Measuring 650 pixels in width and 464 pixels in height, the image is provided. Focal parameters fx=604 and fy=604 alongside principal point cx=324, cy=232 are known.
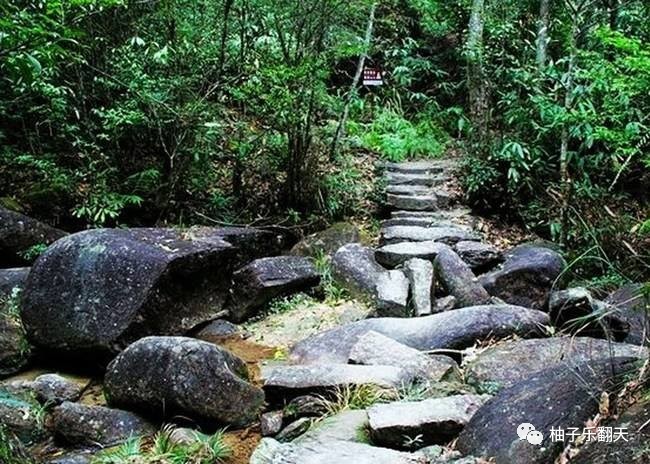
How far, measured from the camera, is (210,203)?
7430 millimetres

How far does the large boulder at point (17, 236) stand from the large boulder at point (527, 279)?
4639 millimetres

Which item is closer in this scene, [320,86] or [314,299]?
[314,299]

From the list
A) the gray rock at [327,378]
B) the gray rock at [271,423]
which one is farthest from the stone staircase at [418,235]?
the gray rock at [271,423]

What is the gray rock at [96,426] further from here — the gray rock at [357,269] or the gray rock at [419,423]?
the gray rock at [357,269]

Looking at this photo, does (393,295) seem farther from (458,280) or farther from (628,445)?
(628,445)

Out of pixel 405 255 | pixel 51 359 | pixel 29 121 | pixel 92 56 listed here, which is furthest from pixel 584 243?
pixel 29 121

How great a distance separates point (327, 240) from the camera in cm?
708

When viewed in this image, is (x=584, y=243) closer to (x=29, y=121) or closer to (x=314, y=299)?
(x=314, y=299)

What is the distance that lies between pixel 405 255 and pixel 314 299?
1.05 meters

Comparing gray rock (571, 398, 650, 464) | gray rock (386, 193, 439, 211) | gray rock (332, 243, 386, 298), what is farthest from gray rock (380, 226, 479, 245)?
gray rock (571, 398, 650, 464)

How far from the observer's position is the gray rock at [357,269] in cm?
611

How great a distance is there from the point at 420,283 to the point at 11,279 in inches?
154

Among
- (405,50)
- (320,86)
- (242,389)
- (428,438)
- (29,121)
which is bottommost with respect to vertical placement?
(242,389)

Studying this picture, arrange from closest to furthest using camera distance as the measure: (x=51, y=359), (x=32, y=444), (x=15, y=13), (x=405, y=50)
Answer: (x=15, y=13), (x=32, y=444), (x=51, y=359), (x=405, y=50)
